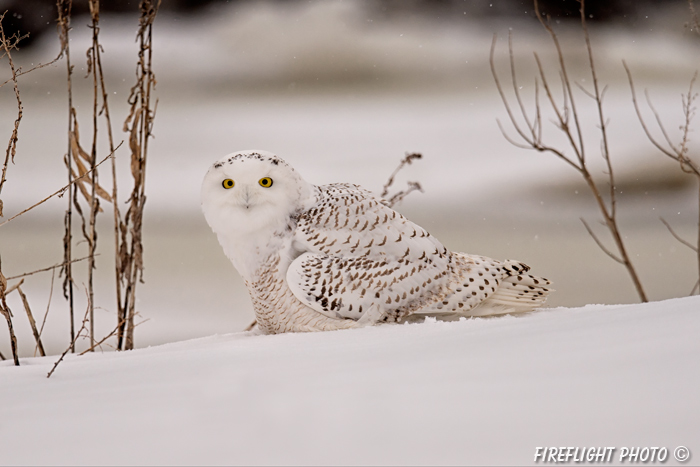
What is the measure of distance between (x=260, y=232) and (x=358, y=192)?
29 centimetres

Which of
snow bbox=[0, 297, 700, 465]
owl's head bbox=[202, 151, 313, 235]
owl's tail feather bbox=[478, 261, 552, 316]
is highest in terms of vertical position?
owl's head bbox=[202, 151, 313, 235]

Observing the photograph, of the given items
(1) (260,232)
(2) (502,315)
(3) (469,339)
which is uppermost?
(1) (260,232)

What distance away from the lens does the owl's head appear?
4.40 ft

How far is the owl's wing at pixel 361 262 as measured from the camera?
1.31 metres

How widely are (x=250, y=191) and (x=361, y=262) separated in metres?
0.31

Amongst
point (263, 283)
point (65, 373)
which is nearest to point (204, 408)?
point (65, 373)

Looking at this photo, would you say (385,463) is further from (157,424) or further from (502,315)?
(502,315)

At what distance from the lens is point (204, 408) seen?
2.56 feet

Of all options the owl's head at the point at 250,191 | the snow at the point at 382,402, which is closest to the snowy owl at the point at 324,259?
the owl's head at the point at 250,191

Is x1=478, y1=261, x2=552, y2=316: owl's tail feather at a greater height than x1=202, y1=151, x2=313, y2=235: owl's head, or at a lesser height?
lesser

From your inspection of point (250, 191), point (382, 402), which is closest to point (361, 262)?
point (250, 191)

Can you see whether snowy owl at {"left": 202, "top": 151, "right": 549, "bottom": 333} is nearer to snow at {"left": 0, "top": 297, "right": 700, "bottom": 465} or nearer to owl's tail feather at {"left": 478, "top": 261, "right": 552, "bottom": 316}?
owl's tail feather at {"left": 478, "top": 261, "right": 552, "bottom": 316}

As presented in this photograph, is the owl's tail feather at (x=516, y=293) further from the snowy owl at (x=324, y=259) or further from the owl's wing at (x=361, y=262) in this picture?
the owl's wing at (x=361, y=262)

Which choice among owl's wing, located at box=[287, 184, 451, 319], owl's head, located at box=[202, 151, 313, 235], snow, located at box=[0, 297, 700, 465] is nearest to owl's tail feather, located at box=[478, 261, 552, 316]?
owl's wing, located at box=[287, 184, 451, 319]
